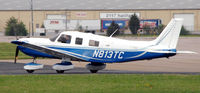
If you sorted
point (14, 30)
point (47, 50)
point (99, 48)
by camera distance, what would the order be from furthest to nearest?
point (14, 30), point (47, 50), point (99, 48)

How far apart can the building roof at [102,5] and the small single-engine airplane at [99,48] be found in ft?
204

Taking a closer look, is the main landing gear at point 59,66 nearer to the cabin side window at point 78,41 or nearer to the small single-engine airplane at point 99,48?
the small single-engine airplane at point 99,48

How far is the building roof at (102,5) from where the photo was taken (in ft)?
273

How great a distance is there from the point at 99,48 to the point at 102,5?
65.8 meters

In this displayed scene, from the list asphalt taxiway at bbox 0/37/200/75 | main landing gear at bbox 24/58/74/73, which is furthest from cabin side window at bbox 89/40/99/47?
asphalt taxiway at bbox 0/37/200/75

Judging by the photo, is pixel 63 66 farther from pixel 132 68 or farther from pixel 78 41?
pixel 132 68

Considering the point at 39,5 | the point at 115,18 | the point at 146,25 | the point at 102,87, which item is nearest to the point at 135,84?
the point at 102,87

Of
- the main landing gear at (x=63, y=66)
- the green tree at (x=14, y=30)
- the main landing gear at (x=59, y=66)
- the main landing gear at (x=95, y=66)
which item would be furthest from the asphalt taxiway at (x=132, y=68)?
the green tree at (x=14, y=30)

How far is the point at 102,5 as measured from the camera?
86500 mm

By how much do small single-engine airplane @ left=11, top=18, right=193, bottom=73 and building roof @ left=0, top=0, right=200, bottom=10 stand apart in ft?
204

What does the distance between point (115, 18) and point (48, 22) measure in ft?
43.7

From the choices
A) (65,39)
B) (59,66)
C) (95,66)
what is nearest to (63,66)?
(59,66)

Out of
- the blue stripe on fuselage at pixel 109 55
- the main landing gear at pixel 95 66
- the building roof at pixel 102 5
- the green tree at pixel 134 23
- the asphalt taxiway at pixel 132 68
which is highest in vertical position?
the building roof at pixel 102 5

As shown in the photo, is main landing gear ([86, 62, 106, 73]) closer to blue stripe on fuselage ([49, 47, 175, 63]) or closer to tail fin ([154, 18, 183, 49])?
blue stripe on fuselage ([49, 47, 175, 63])
